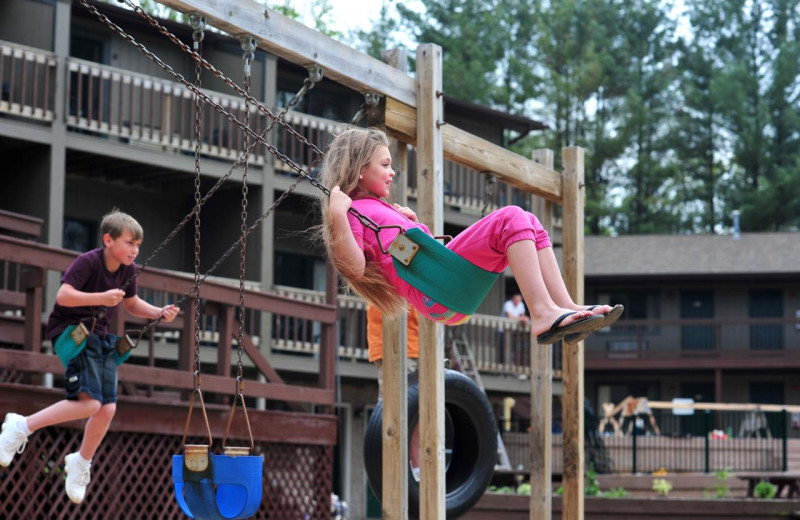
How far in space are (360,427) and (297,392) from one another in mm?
12142

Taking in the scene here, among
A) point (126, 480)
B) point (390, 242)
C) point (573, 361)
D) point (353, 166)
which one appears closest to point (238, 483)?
point (390, 242)

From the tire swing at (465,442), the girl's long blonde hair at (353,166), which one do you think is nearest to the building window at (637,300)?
the tire swing at (465,442)

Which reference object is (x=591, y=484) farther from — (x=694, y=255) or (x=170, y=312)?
(x=694, y=255)

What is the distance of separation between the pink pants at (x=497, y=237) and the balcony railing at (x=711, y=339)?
2835 centimetres

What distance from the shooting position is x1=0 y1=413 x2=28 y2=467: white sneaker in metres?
6.76

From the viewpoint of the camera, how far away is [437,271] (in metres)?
5.12

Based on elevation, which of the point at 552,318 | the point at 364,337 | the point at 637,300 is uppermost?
the point at 637,300

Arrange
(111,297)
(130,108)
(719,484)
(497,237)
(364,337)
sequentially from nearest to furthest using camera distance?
(497,237) → (111,297) → (719,484) → (130,108) → (364,337)

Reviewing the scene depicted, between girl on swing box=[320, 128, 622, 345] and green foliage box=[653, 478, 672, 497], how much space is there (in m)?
12.0

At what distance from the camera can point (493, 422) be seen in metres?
7.95

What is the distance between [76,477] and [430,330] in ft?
7.96

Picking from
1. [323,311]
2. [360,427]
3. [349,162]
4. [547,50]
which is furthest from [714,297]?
[349,162]

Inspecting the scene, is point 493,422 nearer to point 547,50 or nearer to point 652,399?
point 652,399

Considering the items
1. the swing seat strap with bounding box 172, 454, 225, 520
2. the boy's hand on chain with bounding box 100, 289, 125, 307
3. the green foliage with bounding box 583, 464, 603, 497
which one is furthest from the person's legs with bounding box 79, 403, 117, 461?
the green foliage with bounding box 583, 464, 603, 497
